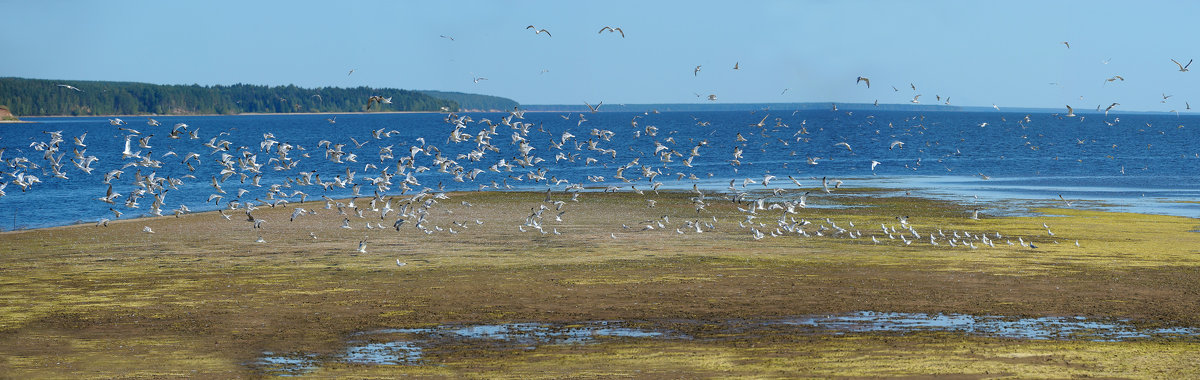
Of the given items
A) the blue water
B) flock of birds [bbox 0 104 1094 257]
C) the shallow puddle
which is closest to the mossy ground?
the shallow puddle

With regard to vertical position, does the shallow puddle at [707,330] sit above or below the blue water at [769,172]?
above

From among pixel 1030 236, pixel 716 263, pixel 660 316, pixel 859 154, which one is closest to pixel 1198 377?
pixel 660 316

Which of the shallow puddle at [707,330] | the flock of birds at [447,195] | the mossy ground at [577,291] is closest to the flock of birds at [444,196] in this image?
the flock of birds at [447,195]

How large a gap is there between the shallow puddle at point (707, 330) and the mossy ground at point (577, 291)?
21.4 inches

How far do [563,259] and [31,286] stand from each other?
13847mm

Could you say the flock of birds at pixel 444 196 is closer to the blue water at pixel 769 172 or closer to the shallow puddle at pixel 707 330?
the blue water at pixel 769 172

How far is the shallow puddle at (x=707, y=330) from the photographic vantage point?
21328 mm

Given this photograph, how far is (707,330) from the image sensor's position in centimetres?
2266

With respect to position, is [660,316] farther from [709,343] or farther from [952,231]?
[952,231]

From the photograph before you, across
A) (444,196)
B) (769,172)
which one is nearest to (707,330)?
(444,196)

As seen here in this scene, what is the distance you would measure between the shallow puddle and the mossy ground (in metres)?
0.54

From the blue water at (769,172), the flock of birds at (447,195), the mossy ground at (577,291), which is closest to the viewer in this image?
the mossy ground at (577,291)

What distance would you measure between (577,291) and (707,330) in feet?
17.6

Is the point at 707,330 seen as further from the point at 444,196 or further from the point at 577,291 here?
the point at 444,196
